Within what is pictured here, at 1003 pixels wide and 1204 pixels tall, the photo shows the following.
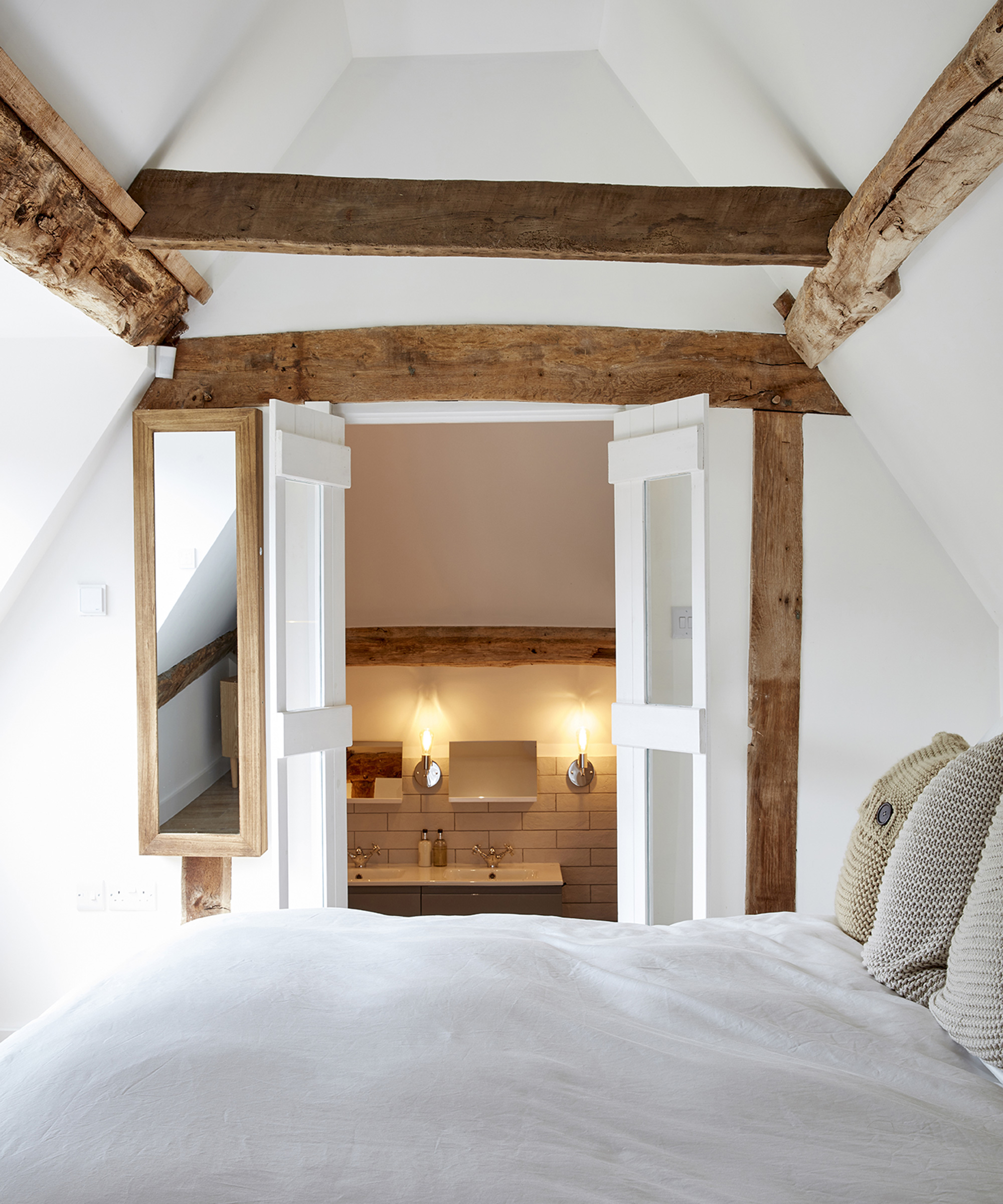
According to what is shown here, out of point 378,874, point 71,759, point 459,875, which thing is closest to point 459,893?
point 459,875

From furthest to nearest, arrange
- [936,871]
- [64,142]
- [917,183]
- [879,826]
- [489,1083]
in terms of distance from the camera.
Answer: [64,142] < [917,183] < [879,826] < [936,871] < [489,1083]

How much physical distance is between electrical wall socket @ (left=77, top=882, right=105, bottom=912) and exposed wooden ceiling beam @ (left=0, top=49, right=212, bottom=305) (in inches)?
78.9

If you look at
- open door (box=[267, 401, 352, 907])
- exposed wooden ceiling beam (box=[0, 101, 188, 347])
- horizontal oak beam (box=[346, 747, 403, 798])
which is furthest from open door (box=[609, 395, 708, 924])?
horizontal oak beam (box=[346, 747, 403, 798])

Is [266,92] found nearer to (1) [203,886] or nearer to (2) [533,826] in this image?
(1) [203,886]

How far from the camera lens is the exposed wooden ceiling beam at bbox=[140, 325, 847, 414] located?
2.85 metres

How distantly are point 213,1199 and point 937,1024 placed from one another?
3.42 feet

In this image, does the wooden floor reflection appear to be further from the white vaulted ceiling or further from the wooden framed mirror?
the white vaulted ceiling

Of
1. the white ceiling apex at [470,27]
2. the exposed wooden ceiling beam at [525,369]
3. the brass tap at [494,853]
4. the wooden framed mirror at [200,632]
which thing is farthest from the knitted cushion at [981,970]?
the brass tap at [494,853]

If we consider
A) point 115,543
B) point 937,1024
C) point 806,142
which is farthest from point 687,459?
point 115,543

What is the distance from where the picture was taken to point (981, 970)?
3.94 ft

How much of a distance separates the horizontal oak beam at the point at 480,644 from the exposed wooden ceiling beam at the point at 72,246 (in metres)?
2.87

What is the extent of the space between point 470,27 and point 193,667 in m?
2.16

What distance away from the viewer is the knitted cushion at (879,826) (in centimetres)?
158

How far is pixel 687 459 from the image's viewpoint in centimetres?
262
